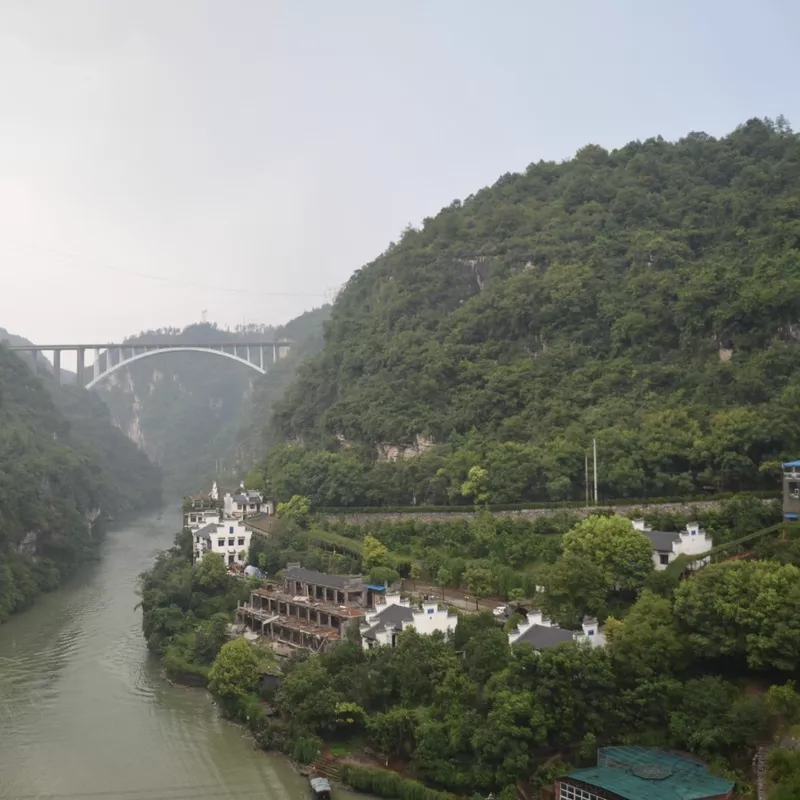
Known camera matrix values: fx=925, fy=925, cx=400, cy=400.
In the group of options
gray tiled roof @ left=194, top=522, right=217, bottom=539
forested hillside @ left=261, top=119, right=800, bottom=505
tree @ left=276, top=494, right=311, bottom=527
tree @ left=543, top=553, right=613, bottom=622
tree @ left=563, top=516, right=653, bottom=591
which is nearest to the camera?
tree @ left=543, top=553, right=613, bottom=622

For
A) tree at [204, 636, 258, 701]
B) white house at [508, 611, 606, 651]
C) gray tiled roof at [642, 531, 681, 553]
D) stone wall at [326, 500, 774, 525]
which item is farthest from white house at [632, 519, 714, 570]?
tree at [204, 636, 258, 701]

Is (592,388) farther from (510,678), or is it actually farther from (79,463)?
(79,463)

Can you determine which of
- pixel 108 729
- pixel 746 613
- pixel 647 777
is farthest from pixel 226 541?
pixel 647 777

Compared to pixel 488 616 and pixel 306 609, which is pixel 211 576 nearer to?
pixel 306 609

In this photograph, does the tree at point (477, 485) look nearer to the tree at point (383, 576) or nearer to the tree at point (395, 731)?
the tree at point (383, 576)

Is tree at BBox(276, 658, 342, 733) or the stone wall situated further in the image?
the stone wall

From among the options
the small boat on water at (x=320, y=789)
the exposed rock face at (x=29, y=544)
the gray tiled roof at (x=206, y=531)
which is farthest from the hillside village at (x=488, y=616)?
the exposed rock face at (x=29, y=544)

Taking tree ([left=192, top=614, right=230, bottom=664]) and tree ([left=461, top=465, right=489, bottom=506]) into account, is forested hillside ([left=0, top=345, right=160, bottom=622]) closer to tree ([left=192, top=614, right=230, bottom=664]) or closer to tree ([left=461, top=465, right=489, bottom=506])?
tree ([left=192, top=614, right=230, bottom=664])

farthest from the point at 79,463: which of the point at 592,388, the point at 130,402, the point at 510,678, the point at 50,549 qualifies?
the point at 130,402
